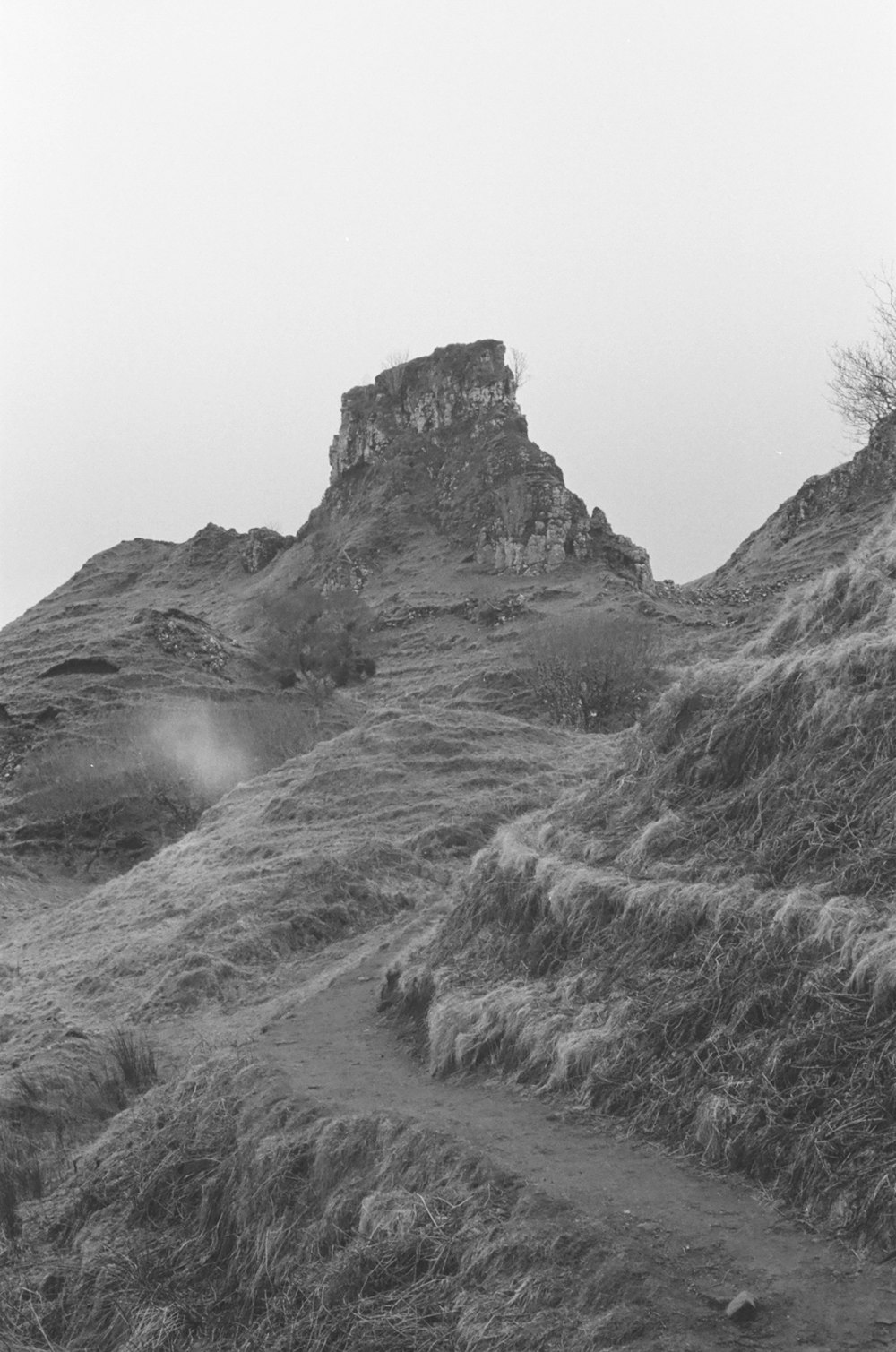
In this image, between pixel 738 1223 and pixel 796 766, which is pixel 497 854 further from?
pixel 738 1223

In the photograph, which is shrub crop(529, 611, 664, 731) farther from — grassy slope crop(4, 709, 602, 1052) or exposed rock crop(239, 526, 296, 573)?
exposed rock crop(239, 526, 296, 573)

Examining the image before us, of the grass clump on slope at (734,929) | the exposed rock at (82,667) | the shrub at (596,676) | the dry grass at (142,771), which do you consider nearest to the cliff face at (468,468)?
the shrub at (596,676)

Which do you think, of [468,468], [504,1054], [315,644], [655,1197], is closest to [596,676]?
[315,644]

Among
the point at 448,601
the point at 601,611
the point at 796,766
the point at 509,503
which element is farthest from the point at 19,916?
the point at 509,503

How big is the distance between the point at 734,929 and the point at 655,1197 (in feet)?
6.84

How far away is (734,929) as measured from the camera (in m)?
7.43

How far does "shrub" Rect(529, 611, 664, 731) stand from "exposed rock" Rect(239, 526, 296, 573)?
58.9 metres

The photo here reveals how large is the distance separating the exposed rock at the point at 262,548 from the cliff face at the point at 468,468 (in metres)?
6.01

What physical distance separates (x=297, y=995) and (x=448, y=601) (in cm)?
5646

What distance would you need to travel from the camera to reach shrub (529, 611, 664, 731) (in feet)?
109

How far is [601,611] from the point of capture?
55.8m

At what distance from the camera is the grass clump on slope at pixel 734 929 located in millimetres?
5953

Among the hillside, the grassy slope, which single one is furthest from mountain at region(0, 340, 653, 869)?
the hillside

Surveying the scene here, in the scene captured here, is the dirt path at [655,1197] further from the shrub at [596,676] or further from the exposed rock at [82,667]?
the exposed rock at [82,667]
